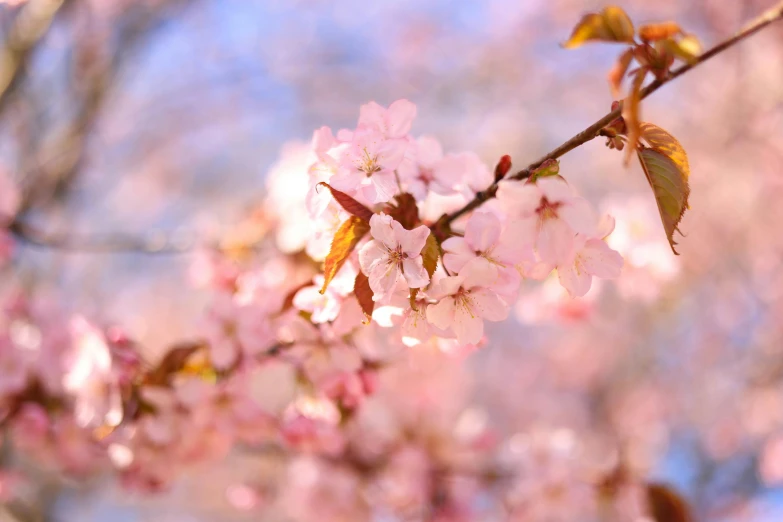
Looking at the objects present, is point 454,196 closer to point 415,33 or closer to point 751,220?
point 751,220

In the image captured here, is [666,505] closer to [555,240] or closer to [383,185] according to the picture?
[555,240]

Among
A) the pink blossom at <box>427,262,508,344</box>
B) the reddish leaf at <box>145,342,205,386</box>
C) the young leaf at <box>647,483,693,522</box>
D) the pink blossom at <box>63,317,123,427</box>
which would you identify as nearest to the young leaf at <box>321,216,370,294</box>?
the pink blossom at <box>427,262,508,344</box>

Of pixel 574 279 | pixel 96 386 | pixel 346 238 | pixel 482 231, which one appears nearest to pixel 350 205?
pixel 346 238

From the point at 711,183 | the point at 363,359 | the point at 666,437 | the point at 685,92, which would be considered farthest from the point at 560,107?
the point at 363,359

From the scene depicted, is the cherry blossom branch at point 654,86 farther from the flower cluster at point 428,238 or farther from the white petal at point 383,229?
the white petal at point 383,229

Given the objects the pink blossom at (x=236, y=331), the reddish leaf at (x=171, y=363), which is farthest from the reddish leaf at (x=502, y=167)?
the reddish leaf at (x=171, y=363)

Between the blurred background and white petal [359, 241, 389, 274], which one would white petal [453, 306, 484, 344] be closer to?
white petal [359, 241, 389, 274]
